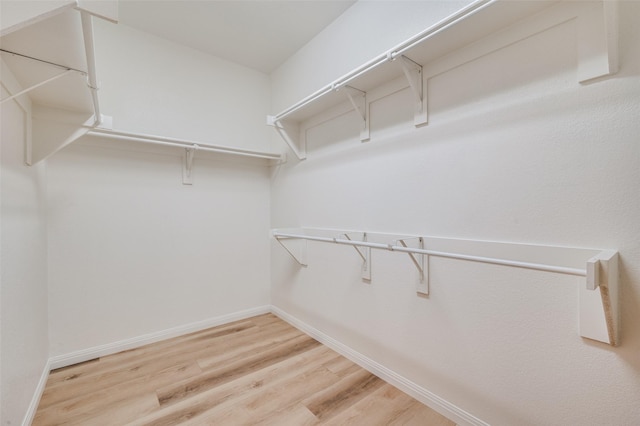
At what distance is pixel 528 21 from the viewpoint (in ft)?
3.77

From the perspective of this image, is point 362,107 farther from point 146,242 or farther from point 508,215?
point 146,242

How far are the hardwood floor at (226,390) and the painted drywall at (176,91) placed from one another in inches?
72.1

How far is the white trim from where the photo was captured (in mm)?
1378

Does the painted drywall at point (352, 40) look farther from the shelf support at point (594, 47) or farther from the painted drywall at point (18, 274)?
the painted drywall at point (18, 274)

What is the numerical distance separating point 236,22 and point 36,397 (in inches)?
111

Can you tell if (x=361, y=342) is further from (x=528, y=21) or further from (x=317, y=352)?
(x=528, y=21)

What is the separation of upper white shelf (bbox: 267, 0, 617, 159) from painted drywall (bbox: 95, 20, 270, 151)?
1176 millimetres

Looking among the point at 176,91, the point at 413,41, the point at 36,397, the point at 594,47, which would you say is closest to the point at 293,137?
the point at 176,91

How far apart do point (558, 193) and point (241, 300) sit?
2.65m

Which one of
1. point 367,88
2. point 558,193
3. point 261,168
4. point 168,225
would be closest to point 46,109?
point 168,225

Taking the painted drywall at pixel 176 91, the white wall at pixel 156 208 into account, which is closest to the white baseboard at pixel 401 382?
the white wall at pixel 156 208

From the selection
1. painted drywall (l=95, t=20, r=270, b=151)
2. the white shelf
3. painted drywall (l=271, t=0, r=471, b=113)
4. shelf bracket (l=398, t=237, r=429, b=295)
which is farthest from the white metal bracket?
painted drywall (l=95, t=20, r=270, b=151)

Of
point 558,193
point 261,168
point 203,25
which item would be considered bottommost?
point 558,193

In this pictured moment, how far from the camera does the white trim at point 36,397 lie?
1.38 m
